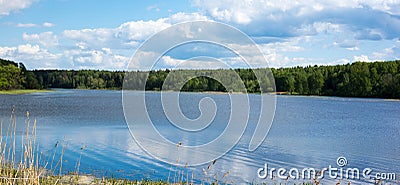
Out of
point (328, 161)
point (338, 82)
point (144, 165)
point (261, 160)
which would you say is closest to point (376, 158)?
point (328, 161)

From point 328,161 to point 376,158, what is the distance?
219 cm

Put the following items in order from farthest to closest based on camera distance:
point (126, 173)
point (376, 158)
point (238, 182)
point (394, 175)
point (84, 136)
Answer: point (84, 136) → point (376, 158) → point (394, 175) → point (126, 173) → point (238, 182)

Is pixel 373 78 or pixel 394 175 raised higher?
pixel 373 78

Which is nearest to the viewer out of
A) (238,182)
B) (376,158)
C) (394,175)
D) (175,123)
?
(238,182)

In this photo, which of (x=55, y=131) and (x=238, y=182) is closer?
(x=238, y=182)

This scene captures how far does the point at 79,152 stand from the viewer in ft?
52.8

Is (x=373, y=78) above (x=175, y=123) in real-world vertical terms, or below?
above

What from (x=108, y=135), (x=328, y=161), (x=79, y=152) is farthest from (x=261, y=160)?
(x=108, y=135)

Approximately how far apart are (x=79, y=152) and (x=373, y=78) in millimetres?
78136

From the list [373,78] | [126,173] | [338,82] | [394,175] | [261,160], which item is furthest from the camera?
[338,82]

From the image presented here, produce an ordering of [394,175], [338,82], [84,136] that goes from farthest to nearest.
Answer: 1. [338,82]
2. [84,136]
3. [394,175]

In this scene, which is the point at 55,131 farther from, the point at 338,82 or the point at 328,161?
the point at 338,82

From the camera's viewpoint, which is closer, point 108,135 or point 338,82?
point 108,135

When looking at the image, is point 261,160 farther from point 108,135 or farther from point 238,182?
point 108,135
